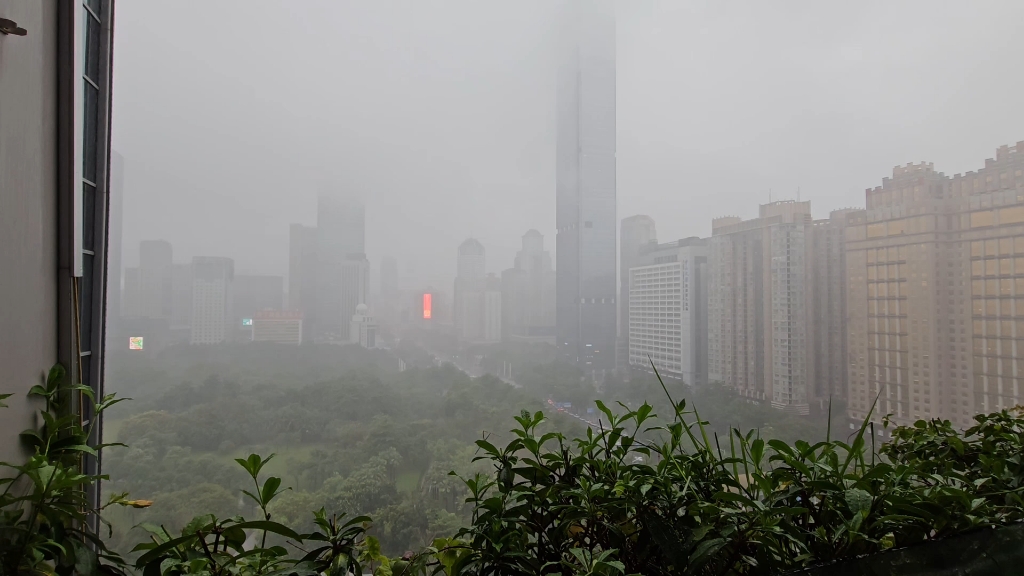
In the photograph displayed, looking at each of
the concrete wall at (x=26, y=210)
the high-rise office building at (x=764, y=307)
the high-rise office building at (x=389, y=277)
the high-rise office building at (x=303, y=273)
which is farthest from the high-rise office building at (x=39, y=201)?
the high-rise office building at (x=764, y=307)

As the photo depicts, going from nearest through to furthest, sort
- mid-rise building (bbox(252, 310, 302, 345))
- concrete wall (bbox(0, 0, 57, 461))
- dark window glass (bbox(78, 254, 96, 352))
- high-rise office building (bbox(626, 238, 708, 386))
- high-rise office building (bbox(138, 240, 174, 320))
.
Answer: concrete wall (bbox(0, 0, 57, 461))
dark window glass (bbox(78, 254, 96, 352))
high-rise office building (bbox(138, 240, 174, 320))
mid-rise building (bbox(252, 310, 302, 345))
high-rise office building (bbox(626, 238, 708, 386))

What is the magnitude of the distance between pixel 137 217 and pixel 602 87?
1.90 metres

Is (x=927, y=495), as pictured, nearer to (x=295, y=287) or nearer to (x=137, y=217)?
(x=295, y=287)

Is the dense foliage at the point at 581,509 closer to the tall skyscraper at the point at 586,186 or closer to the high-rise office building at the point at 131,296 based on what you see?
the high-rise office building at the point at 131,296

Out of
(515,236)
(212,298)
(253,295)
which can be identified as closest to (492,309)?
(515,236)

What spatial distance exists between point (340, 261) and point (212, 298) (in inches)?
17.5

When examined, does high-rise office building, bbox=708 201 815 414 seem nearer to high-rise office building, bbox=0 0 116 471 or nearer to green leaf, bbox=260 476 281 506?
green leaf, bbox=260 476 281 506

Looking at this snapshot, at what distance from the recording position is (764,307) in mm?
1856

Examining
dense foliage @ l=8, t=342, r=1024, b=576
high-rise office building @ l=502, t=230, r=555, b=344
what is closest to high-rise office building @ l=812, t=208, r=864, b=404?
dense foliage @ l=8, t=342, r=1024, b=576

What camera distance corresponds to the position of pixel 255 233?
1657 millimetres

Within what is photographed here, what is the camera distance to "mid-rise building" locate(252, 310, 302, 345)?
1585 mm

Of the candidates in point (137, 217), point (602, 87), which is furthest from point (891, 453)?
point (137, 217)

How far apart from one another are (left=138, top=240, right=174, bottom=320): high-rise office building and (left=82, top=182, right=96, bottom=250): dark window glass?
41 centimetres

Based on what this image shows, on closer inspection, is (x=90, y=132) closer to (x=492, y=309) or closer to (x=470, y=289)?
(x=470, y=289)
